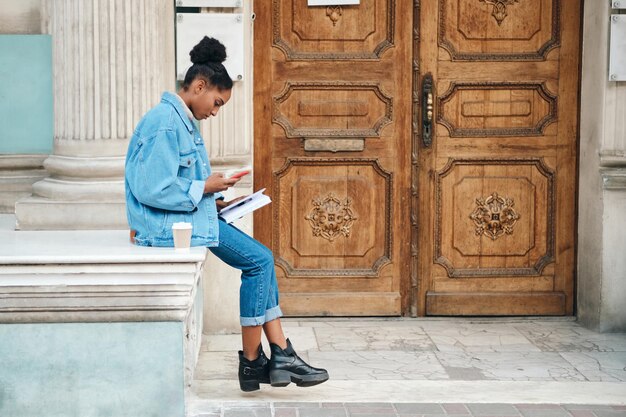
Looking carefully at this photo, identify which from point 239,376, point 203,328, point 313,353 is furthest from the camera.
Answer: point 203,328

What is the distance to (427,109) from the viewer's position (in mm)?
7391

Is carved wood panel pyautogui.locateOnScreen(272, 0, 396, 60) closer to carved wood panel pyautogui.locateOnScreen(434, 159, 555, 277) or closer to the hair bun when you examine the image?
carved wood panel pyautogui.locateOnScreen(434, 159, 555, 277)

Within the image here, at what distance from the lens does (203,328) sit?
7094mm

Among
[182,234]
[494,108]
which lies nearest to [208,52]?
[182,234]

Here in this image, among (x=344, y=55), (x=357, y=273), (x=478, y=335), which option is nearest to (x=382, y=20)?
(x=344, y=55)

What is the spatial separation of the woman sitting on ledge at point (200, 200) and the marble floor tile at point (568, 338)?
6.34 feet

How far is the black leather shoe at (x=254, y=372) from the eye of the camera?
222 inches

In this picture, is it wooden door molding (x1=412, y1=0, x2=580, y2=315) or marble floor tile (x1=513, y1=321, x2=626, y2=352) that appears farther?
wooden door molding (x1=412, y1=0, x2=580, y2=315)

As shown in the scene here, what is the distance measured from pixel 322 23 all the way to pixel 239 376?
266cm

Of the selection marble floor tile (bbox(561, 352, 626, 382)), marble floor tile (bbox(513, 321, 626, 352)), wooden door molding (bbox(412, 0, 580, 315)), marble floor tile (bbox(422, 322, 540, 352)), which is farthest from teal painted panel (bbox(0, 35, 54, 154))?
marble floor tile (bbox(561, 352, 626, 382))

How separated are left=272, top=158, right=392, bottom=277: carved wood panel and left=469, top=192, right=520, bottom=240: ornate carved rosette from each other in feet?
1.97

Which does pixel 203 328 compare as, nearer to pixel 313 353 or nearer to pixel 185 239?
pixel 313 353

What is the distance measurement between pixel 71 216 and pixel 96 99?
67 cm

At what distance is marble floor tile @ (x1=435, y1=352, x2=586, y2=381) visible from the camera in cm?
619
